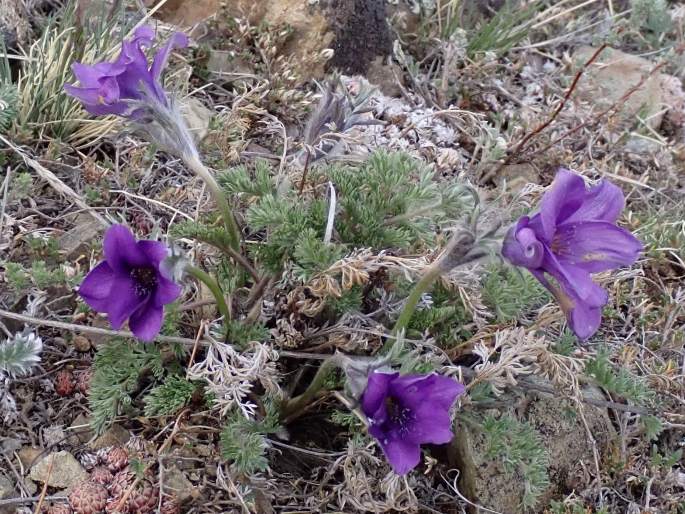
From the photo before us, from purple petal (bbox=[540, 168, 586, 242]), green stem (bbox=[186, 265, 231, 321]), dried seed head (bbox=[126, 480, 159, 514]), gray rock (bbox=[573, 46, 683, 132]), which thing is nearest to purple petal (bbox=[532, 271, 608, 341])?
purple petal (bbox=[540, 168, 586, 242])

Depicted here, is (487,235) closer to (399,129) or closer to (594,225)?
(594,225)

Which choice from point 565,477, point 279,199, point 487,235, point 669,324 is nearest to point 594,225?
point 487,235

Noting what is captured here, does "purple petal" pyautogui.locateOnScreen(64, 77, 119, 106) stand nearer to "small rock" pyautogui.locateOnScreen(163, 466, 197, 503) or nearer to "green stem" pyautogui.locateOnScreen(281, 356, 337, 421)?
"green stem" pyautogui.locateOnScreen(281, 356, 337, 421)

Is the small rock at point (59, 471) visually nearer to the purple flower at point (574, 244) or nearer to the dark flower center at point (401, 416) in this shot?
the dark flower center at point (401, 416)

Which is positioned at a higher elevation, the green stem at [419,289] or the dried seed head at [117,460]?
the green stem at [419,289]

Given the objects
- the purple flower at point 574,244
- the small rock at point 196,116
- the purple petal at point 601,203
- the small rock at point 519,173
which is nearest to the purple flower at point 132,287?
the purple flower at point 574,244

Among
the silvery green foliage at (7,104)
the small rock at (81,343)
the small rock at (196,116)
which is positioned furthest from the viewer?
the small rock at (196,116)
